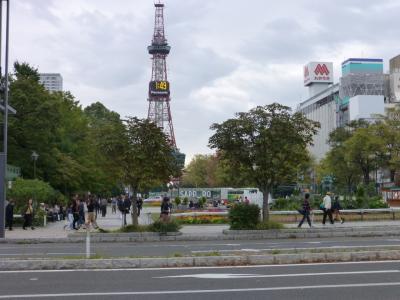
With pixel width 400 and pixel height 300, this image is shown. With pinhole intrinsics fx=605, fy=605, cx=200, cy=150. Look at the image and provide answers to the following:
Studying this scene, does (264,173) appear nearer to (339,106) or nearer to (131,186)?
(131,186)

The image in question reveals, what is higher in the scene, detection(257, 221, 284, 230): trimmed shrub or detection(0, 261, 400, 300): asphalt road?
detection(257, 221, 284, 230): trimmed shrub

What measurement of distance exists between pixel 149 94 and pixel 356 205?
108288 millimetres

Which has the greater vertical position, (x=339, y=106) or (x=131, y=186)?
(x=339, y=106)

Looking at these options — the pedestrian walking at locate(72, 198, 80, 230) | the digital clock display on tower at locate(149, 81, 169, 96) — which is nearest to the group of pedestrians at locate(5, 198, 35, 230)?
the pedestrian walking at locate(72, 198, 80, 230)

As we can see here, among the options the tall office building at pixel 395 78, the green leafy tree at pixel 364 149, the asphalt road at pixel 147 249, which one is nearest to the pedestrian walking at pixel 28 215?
the asphalt road at pixel 147 249

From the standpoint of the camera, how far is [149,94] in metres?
145

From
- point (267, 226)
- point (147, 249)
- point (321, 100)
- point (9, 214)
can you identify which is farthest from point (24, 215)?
point (321, 100)

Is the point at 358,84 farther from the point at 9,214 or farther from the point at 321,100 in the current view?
the point at 9,214

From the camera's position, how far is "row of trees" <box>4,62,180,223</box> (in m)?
25.1

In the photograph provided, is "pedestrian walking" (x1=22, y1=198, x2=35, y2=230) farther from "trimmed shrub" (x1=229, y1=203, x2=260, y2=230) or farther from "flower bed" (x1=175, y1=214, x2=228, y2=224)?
"trimmed shrub" (x1=229, y1=203, x2=260, y2=230)

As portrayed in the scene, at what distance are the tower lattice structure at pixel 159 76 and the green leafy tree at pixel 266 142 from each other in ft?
368

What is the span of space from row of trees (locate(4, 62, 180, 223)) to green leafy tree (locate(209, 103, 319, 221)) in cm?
262

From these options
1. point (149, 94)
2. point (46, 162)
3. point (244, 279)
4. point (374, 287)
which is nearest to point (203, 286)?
point (244, 279)

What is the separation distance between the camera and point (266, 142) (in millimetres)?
25594
